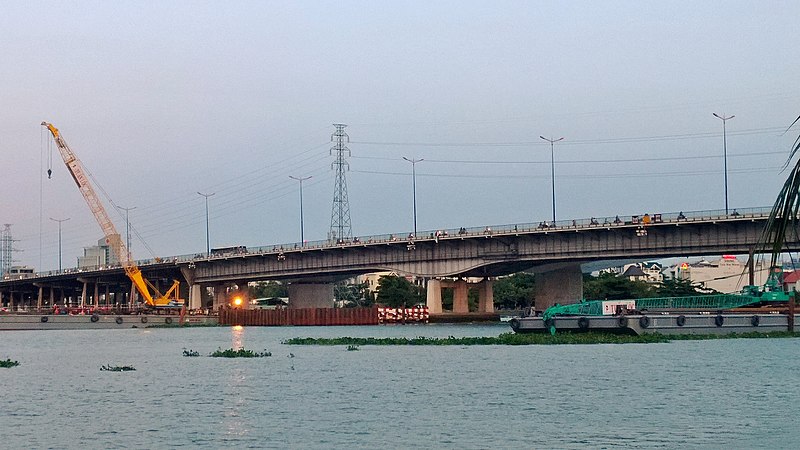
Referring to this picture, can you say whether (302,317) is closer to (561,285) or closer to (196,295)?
(561,285)

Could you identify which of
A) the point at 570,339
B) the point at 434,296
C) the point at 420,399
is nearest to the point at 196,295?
the point at 434,296

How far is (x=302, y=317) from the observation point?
156m

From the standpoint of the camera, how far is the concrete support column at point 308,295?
605 feet

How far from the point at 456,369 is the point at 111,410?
25.4 meters

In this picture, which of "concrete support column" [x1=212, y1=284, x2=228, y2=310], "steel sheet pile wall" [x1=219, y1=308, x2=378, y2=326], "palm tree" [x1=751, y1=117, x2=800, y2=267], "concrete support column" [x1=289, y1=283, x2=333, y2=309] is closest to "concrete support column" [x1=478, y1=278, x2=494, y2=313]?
"steel sheet pile wall" [x1=219, y1=308, x2=378, y2=326]

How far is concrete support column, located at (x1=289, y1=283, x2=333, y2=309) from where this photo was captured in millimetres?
184375

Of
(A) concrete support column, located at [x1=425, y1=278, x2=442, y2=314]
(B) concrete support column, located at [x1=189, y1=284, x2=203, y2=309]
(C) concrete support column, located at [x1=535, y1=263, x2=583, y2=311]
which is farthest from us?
(B) concrete support column, located at [x1=189, y1=284, x2=203, y2=309]

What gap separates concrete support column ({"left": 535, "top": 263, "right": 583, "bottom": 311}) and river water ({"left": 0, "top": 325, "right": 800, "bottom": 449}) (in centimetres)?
6545

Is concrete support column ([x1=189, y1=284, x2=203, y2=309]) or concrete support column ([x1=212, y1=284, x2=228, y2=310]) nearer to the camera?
concrete support column ([x1=212, y1=284, x2=228, y2=310])

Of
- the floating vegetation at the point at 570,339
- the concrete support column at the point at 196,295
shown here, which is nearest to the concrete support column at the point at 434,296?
the concrete support column at the point at 196,295

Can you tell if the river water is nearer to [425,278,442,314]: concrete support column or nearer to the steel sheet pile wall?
the steel sheet pile wall

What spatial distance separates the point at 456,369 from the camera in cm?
6612

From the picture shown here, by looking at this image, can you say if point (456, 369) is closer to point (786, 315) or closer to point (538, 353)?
point (538, 353)

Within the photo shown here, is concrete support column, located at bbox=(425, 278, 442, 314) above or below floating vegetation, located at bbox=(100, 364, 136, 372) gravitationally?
above
